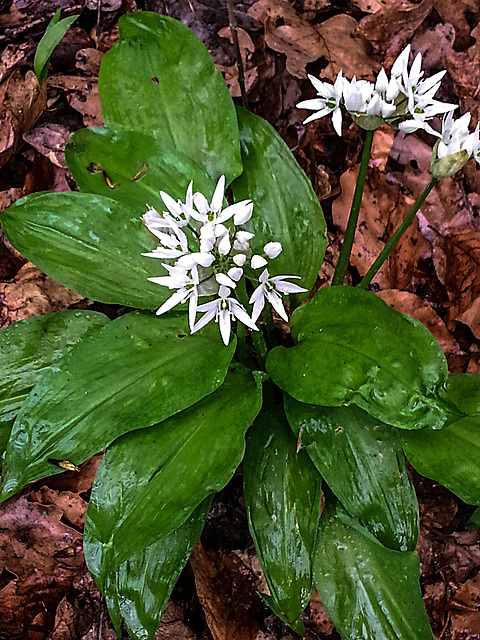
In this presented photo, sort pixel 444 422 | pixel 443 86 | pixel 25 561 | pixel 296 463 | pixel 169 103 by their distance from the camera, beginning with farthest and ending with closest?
1. pixel 443 86
2. pixel 25 561
3. pixel 169 103
4. pixel 296 463
5. pixel 444 422

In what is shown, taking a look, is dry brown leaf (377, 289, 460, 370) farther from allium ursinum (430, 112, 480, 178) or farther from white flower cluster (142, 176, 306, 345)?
white flower cluster (142, 176, 306, 345)

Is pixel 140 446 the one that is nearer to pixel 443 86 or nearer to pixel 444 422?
pixel 444 422

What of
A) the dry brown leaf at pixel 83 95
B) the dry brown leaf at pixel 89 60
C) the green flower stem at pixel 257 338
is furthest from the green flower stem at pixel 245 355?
the dry brown leaf at pixel 89 60

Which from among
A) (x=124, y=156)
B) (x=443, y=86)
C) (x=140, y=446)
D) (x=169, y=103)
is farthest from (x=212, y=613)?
(x=443, y=86)

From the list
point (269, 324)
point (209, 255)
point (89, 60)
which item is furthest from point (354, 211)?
point (89, 60)

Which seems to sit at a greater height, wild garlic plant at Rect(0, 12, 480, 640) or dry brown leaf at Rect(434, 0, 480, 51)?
dry brown leaf at Rect(434, 0, 480, 51)

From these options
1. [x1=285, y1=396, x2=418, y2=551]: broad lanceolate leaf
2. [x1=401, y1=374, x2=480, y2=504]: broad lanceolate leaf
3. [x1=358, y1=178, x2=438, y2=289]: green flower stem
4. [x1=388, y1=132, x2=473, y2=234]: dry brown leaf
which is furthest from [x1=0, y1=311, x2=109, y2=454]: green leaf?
[x1=388, y1=132, x2=473, y2=234]: dry brown leaf

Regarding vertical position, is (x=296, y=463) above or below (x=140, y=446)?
below
